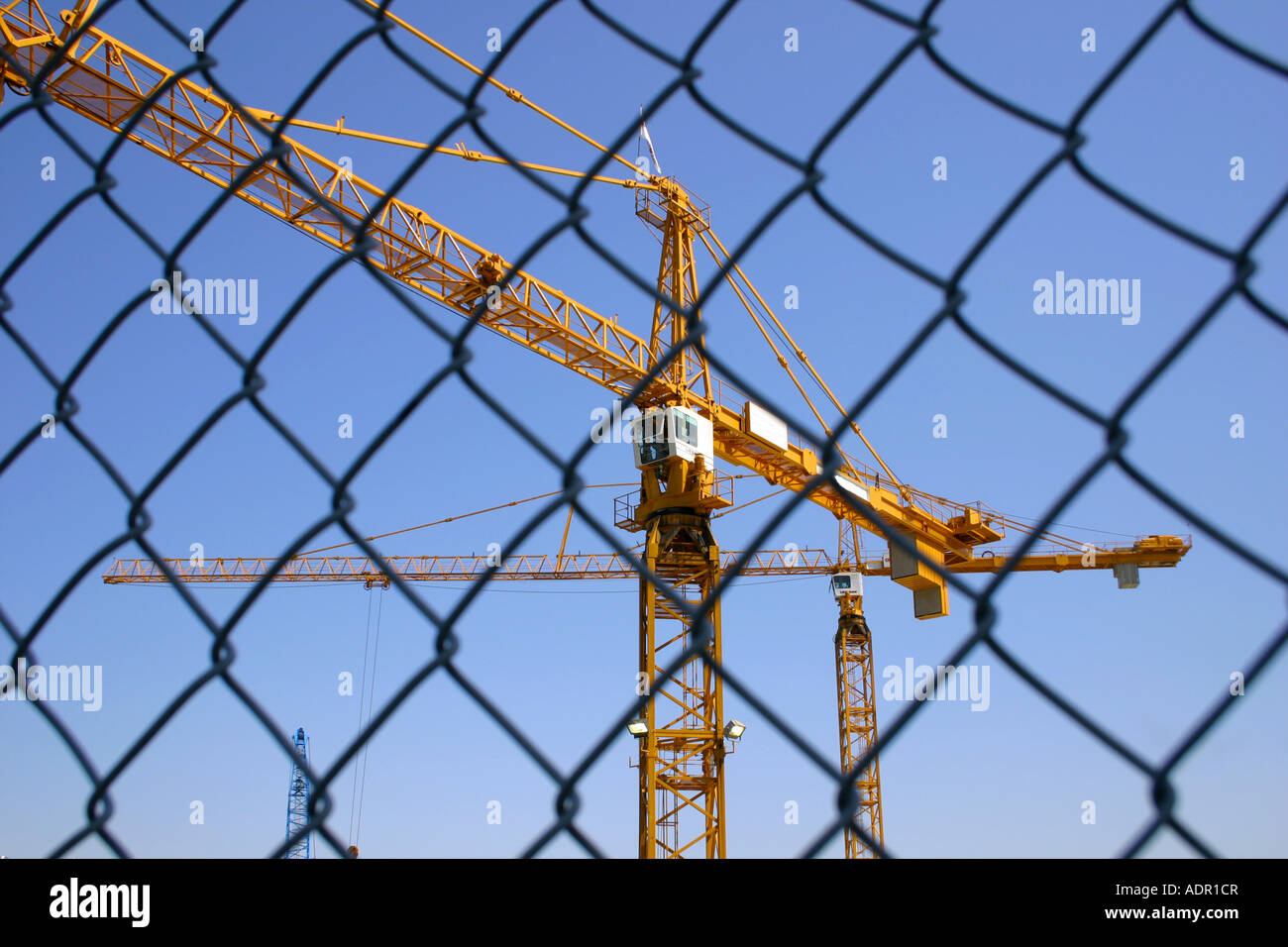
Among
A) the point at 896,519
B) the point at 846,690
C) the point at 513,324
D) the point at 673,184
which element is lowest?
the point at 846,690

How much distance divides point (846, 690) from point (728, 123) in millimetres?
44263

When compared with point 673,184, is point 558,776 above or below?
below

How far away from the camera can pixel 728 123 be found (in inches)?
49.8

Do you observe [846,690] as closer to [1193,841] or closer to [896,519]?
[896,519]

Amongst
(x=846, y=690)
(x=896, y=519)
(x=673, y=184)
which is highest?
(x=673, y=184)

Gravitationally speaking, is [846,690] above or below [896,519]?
below

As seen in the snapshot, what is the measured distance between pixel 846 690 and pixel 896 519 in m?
16.1

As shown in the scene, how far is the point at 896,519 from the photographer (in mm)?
29688
